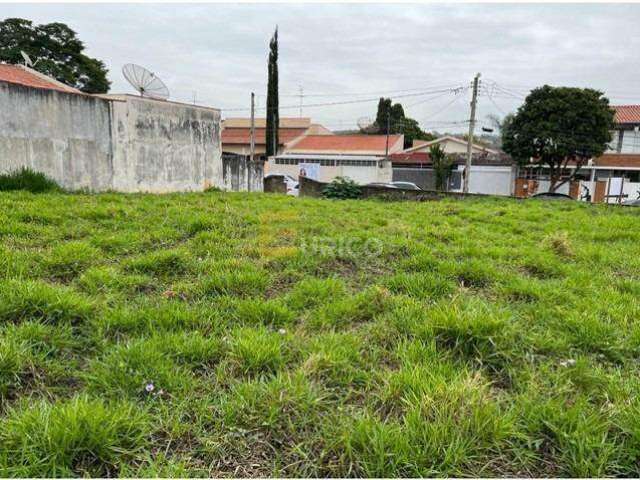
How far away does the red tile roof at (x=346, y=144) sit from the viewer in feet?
121

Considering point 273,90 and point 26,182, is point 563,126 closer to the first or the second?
point 273,90

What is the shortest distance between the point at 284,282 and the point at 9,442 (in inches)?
85.2

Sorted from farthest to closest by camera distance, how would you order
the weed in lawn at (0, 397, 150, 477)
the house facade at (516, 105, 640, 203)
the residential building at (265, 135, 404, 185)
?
1. the residential building at (265, 135, 404, 185)
2. the house facade at (516, 105, 640, 203)
3. the weed in lawn at (0, 397, 150, 477)

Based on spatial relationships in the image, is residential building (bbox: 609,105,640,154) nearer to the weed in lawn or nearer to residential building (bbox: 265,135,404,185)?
residential building (bbox: 265,135,404,185)

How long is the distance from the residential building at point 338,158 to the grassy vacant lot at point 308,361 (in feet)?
85.1

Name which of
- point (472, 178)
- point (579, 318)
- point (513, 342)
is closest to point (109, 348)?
point (513, 342)

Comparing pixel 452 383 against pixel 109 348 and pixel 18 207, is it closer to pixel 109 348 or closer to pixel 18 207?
pixel 109 348

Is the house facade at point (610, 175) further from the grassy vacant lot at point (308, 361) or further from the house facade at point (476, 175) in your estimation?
the grassy vacant lot at point (308, 361)

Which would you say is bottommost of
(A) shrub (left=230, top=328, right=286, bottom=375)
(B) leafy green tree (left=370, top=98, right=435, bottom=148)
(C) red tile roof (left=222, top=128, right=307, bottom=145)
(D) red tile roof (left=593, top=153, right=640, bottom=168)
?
(A) shrub (left=230, top=328, right=286, bottom=375)

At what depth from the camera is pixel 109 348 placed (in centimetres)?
229

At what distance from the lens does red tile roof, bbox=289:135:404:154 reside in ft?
121

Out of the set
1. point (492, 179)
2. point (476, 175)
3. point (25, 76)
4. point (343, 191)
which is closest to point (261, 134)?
point (476, 175)

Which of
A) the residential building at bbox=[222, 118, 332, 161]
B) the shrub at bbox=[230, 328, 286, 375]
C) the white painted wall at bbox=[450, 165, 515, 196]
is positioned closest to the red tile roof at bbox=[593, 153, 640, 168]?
the white painted wall at bbox=[450, 165, 515, 196]

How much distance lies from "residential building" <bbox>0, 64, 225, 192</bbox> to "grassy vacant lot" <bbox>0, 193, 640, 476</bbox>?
5.30m
